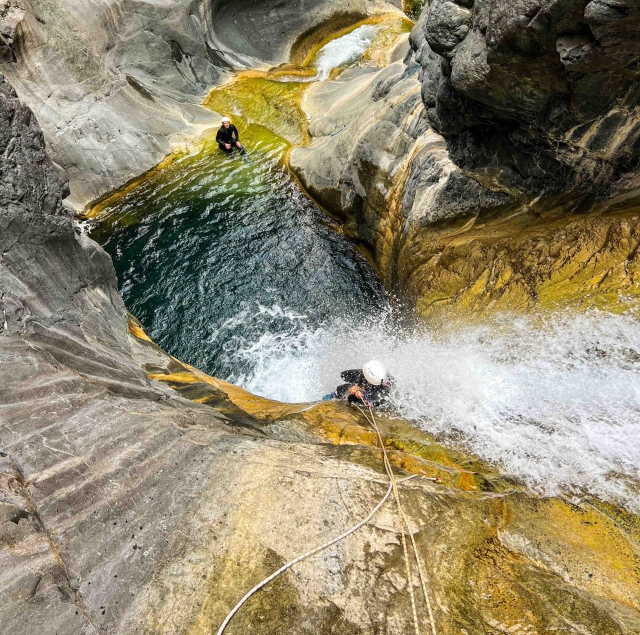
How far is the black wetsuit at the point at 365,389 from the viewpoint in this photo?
604cm

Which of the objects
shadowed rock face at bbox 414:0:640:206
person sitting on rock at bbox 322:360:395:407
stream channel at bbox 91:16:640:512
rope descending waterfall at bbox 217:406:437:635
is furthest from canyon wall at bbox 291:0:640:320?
rope descending waterfall at bbox 217:406:437:635

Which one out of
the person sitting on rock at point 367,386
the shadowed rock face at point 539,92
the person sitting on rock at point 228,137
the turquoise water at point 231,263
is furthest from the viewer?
the person sitting on rock at point 228,137

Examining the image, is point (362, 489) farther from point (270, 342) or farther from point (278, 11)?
point (278, 11)

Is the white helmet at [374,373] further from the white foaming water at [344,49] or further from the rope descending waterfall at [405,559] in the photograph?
the white foaming water at [344,49]

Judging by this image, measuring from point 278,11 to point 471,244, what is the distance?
14.3 m

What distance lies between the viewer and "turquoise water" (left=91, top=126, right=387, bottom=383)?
8297 millimetres

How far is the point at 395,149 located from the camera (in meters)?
7.93

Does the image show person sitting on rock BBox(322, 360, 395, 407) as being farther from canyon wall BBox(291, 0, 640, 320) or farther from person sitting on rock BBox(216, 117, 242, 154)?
person sitting on rock BBox(216, 117, 242, 154)

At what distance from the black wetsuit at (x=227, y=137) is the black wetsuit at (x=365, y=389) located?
851 centimetres

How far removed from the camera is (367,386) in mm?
6133

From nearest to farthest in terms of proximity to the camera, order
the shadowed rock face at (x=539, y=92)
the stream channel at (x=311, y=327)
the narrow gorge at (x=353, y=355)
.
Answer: the narrow gorge at (x=353, y=355) < the shadowed rock face at (x=539, y=92) < the stream channel at (x=311, y=327)

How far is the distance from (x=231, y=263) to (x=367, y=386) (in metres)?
4.72

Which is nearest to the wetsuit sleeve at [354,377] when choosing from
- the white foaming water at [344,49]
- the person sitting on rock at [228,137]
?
the person sitting on rock at [228,137]

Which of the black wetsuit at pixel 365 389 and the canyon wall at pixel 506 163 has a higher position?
the canyon wall at pixel 506 163
